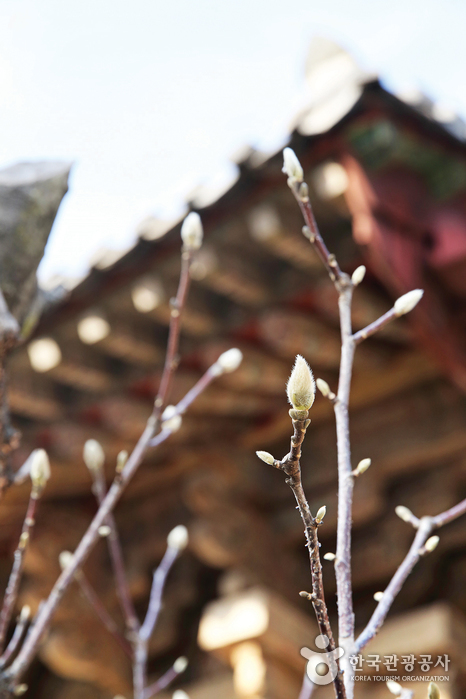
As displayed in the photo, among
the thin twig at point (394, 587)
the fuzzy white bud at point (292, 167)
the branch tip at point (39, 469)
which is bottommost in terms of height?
the thin twig at point (394, 587)

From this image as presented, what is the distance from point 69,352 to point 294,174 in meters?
1.46

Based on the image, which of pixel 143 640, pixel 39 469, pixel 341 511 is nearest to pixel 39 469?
pixel 39 469

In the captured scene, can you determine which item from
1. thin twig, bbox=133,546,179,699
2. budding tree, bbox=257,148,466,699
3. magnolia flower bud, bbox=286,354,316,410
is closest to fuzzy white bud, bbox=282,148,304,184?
budding tree, bbox=257,148,466,699

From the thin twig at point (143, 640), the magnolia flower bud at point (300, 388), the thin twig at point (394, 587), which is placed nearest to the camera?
the magnolia flower bud at point (300, 388)

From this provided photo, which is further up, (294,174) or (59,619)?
(294,174)

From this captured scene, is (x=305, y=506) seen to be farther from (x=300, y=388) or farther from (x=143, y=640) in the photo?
(x=143, y=640)

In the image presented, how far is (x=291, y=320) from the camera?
201 centimetres

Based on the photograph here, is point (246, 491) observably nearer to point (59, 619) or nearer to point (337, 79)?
point (59, 619)

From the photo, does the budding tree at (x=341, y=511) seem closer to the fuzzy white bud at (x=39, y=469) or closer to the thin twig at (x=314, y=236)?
the thin twig at (x=314, y=236)

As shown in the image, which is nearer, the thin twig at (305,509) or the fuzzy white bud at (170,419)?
the thin twig at (305,509)

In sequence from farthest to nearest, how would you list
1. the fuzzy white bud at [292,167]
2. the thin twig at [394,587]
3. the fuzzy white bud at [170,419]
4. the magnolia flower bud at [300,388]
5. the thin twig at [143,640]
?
the thin twig at [143,640]
the fuzzy white bud at [170,419]
the fuzzy white bud at [292,167]
the thin twig at [394,587]
the magnolia flower bud at [300,388]

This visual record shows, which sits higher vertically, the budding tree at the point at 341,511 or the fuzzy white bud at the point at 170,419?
the budding tree at the point at 341,511

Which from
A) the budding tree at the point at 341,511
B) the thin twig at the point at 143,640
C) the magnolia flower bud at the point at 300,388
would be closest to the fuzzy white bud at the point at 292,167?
the budding tree at the point at 341,511

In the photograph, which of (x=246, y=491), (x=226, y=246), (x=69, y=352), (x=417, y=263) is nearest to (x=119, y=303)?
(x=69, y=352)
